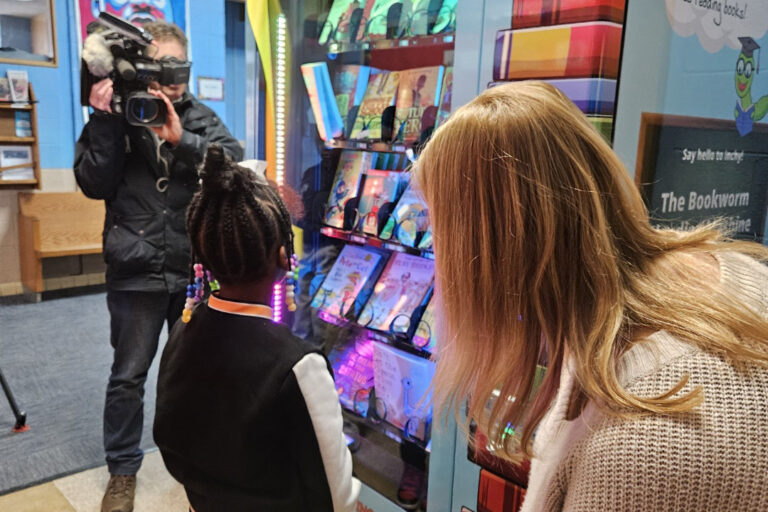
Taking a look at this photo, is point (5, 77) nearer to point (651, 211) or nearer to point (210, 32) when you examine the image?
point (210, 32)

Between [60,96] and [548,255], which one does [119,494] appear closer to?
[548,255]

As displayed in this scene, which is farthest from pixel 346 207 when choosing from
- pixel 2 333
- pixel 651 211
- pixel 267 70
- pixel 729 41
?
pixel 2 333

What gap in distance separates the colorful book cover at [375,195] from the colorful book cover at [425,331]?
35 cm

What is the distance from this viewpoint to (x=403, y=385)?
2.19 meters

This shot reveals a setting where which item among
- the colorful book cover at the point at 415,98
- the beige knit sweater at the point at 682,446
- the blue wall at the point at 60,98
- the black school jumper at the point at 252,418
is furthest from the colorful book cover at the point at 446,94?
the blue wall at the point at 60,98

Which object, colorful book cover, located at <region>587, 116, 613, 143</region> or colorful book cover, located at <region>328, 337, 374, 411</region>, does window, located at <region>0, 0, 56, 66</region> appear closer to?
colorful book cover, located at <region>328, 337, 374, 411</region>

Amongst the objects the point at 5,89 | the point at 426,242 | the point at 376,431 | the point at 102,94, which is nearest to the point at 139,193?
the point at 102,94

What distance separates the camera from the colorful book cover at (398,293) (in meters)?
2.13

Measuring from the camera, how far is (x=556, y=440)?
867 millimetres

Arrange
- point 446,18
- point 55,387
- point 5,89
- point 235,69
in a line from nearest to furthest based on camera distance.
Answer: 1. point 446,18
2. point 55,387
3. point 5,89
4. point 235,69

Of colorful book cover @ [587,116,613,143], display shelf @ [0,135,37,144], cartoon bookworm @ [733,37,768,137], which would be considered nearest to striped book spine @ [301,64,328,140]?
colorful book cover @ [587,116,613,143]

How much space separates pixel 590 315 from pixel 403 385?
1425 mm

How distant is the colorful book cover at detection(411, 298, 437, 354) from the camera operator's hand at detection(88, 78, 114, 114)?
4.58 ft

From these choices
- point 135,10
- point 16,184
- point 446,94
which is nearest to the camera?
point 446,94
